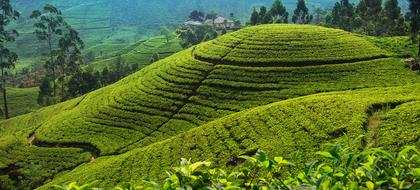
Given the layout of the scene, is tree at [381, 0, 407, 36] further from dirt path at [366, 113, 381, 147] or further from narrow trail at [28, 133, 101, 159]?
narrow trail at [28, 133, 101, 159]

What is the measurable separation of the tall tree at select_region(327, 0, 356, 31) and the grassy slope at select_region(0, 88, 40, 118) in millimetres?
55161

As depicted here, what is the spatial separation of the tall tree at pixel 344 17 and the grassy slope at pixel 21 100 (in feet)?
181

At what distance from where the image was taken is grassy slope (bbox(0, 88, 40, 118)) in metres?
74.2

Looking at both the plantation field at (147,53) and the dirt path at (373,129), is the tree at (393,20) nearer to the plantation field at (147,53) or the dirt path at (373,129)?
the dirt path at (373,129)

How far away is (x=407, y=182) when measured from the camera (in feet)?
11.9

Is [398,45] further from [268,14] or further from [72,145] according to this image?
[72,145]

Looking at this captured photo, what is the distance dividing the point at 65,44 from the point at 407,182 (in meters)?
78.7

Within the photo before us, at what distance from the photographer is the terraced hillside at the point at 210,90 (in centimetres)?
3716

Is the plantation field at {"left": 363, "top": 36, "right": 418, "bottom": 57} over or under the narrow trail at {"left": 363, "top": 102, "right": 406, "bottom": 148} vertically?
over

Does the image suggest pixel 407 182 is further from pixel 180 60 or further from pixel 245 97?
pixel 180 60

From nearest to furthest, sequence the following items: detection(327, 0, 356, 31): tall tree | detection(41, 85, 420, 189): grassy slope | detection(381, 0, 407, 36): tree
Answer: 1. detection(41, 85, 420, 189): grassy slope
2. detection(381, 0, 407, 36): tree
3. detection(327, 0, 356, 31): tall tree

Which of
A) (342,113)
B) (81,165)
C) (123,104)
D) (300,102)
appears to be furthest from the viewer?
(123,104)

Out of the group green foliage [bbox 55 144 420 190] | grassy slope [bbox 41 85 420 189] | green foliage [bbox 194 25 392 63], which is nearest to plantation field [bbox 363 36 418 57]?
green foliage [bbox 194 25 392 63]

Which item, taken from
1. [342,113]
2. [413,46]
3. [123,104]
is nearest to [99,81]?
[123,104]
